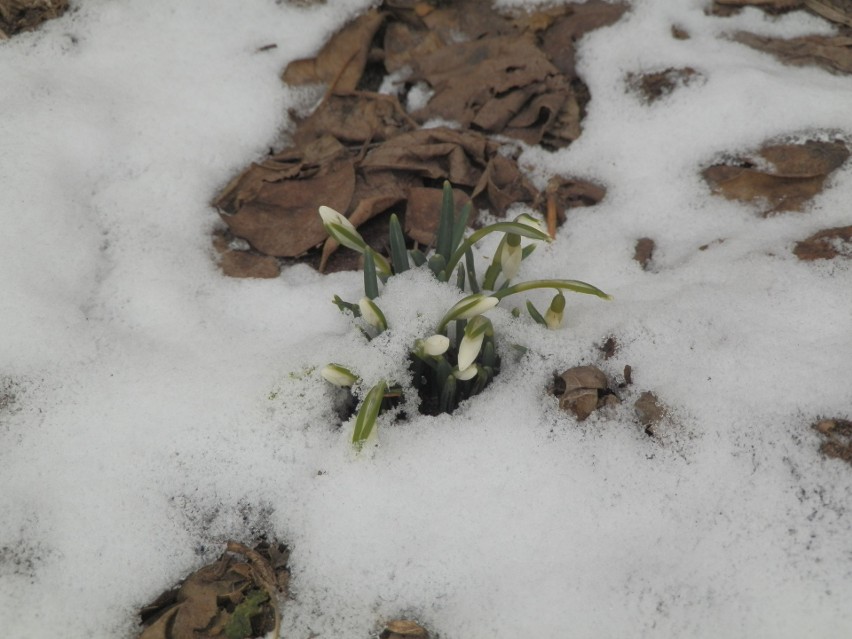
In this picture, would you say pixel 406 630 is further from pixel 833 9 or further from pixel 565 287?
pixel 833 9

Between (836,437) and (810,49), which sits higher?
(810,49)

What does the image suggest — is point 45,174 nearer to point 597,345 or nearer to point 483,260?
point 483,260

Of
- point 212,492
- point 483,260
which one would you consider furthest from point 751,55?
point 212,492

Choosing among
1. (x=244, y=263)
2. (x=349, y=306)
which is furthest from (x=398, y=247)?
(x=244, y=263)

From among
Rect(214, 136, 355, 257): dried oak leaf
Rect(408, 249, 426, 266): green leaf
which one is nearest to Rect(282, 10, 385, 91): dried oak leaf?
Rect(214, 136, 355, 257): dried oak leaf

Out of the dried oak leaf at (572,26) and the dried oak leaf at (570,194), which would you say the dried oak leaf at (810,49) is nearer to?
the dried oak leaf at (572,26)

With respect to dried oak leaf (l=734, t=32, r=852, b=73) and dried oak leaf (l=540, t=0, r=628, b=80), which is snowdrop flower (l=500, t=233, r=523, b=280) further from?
dried oak leaf (l=734, t=32, r=852, b=73)

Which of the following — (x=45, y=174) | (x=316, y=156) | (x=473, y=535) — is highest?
(x=45, y=174)
